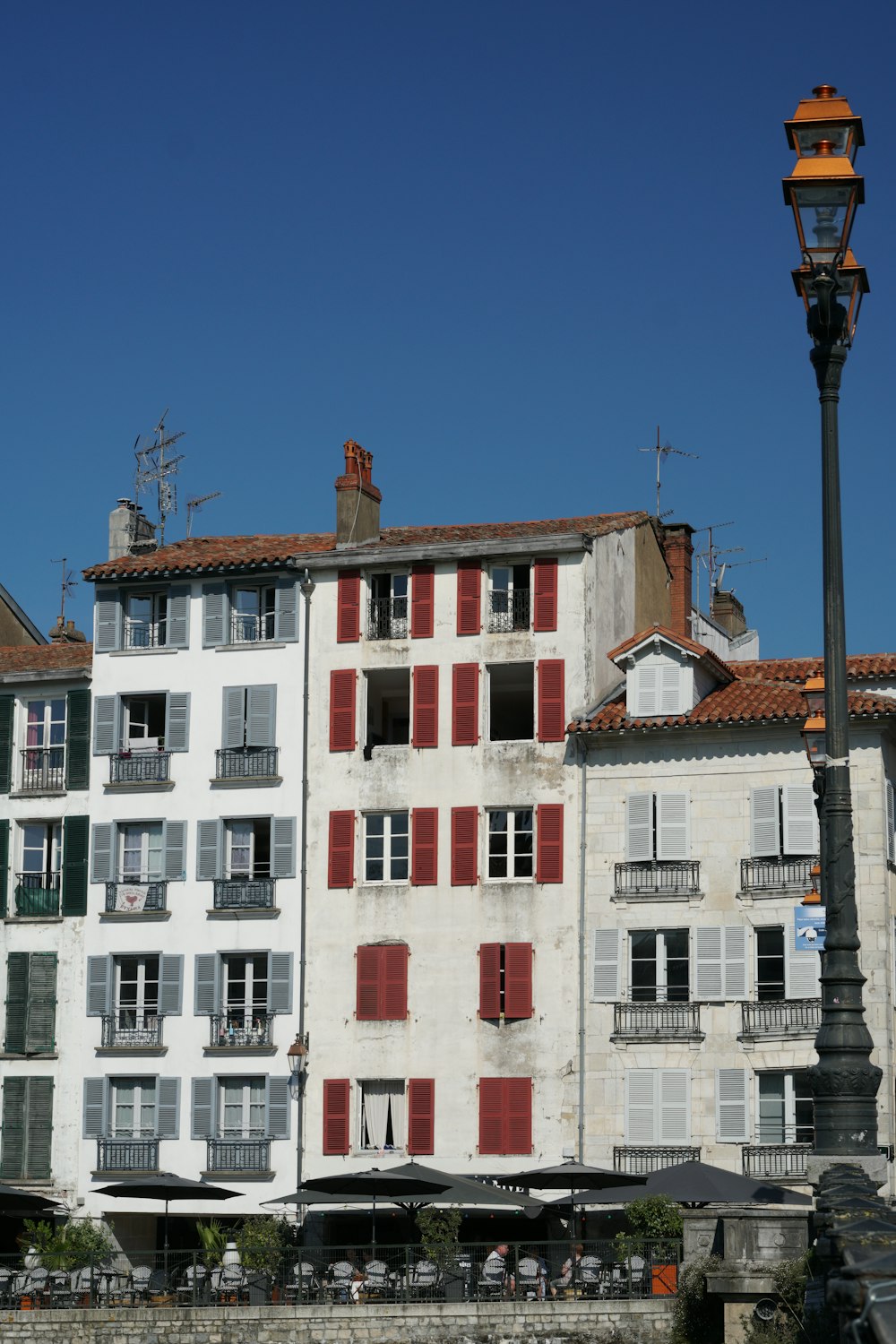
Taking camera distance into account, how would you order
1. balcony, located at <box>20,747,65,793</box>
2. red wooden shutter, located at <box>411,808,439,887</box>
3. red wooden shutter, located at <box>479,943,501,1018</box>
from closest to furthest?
red wooden shutter, located at <box>479,943,501,1018</box>, red wooden shutter, located at <box>411,808,439,887</box>, balcony, located at <box>20,747,65,793</box>

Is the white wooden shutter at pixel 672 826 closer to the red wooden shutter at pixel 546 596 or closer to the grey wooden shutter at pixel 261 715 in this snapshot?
the red wooden shutter at pixel 546 596

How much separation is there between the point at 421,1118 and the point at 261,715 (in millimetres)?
9281

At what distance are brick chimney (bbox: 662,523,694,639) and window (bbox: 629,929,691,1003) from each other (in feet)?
34.0

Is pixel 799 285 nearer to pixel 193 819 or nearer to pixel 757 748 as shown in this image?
pixel 757 748

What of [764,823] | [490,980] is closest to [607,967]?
[490,980]

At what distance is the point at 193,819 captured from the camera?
4731 centimetres

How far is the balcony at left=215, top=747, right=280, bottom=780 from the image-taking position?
47156 millimetres

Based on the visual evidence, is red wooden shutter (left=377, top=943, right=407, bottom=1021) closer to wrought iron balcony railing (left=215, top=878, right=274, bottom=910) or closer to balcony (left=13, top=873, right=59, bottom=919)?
wrought iron balcony railing (left=215, top=878, right=274, bottom=910)

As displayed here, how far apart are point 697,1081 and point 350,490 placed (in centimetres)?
1509

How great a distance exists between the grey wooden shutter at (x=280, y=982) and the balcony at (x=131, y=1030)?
2499 mm

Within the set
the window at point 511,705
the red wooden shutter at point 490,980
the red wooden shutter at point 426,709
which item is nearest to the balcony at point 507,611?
the window at point 511,705

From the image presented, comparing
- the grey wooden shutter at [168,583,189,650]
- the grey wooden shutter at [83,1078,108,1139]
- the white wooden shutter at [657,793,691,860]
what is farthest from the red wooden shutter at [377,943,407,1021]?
the grey wooden shutter at [168,583,189,650]

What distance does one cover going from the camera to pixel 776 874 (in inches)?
1697

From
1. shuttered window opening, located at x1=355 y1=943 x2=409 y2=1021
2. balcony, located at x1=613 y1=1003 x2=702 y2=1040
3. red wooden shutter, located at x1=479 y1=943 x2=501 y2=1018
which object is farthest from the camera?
shuttered window opening, located at x1=355 y1=943 x2=409 y2=1021
